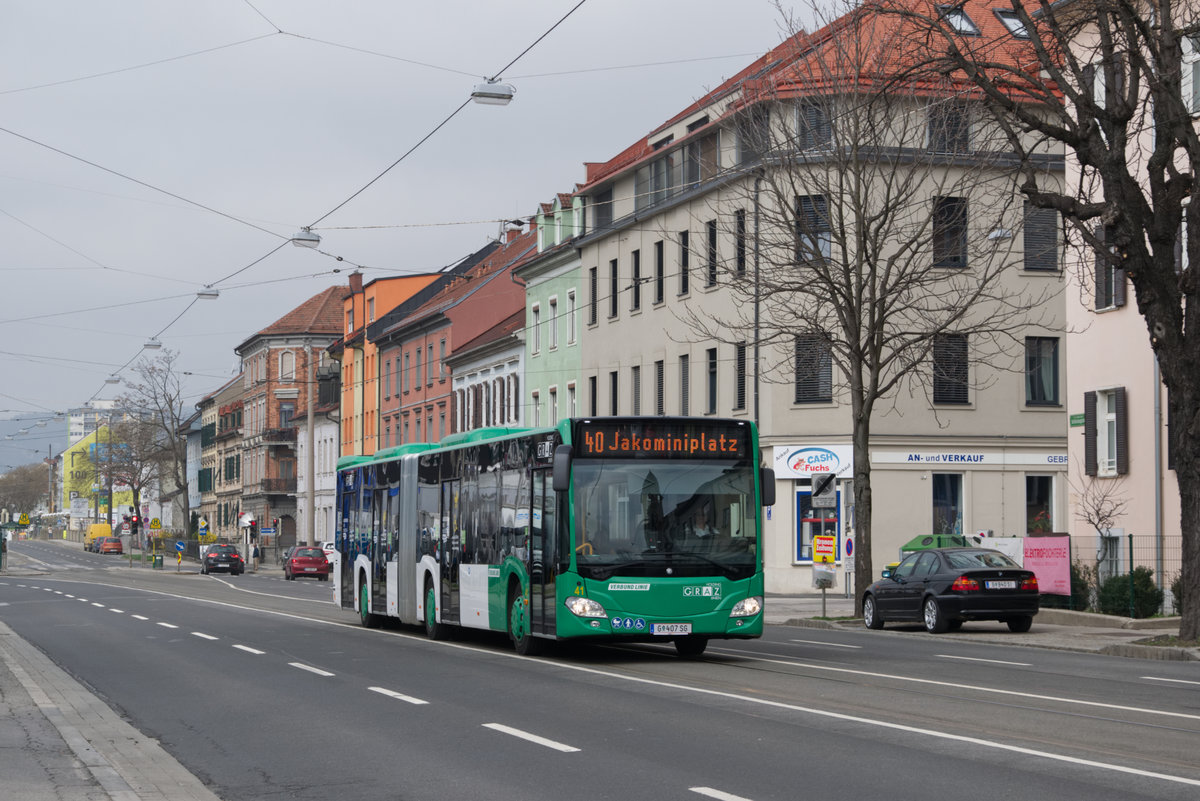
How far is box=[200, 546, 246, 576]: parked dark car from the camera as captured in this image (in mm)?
85312

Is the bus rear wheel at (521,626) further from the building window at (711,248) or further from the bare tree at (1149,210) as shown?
the building window at (711,248)

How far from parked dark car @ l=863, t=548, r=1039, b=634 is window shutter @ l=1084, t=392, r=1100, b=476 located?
8054mm

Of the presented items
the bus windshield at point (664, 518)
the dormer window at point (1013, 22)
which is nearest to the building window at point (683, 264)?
the dormer window at point (1013, 22)

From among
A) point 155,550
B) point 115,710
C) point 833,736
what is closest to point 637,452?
point 115,710

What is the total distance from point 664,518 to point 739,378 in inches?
1150

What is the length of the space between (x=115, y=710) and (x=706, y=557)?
23.5 feet

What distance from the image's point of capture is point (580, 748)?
11633 mm

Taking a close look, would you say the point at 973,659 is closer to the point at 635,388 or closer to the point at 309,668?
the point at 309,668

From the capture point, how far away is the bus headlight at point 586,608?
19328 mm

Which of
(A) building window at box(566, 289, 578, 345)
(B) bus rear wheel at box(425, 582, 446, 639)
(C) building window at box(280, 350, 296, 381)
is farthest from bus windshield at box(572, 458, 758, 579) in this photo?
(C) building window at box(280, 350, 296, 381)

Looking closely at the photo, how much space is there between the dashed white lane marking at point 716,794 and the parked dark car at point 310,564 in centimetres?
6356

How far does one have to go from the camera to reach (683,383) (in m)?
52.6

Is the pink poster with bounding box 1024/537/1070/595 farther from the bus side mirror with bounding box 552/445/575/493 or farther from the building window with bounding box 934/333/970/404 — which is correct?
the bus side mirror with bounding box 552/445/575/493

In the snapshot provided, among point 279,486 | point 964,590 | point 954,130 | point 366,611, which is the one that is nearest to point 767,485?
point 964,590
